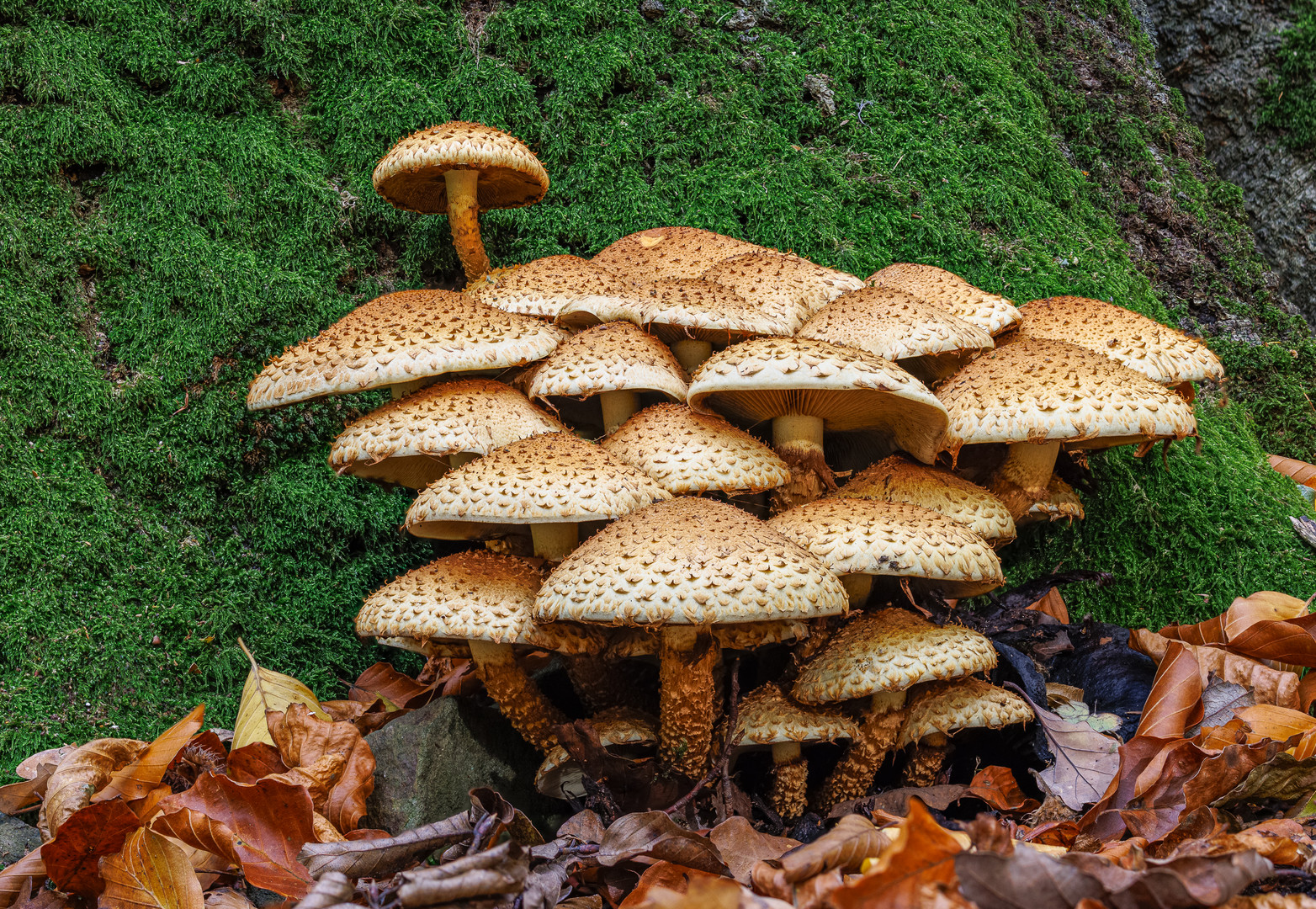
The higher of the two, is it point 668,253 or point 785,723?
point 668,253

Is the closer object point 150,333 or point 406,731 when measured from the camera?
point 406,731

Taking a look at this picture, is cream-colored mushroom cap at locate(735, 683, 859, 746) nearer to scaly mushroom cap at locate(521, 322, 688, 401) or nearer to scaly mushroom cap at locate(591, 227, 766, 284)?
scaly mushroom cap at locate(521, 322, 688, 401)

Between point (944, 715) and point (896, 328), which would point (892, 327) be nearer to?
point (896, 328)

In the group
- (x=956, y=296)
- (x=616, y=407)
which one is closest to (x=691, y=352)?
(x=616, y=407)

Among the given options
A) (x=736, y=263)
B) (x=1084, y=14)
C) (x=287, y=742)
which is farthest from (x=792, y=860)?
(x=1084, y=14)

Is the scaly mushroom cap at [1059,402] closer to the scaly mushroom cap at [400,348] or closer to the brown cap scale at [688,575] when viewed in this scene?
the brown cap scale at [688,575]

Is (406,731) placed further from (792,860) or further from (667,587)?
(792,860)

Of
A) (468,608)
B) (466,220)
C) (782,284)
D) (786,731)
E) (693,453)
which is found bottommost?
(786,731)
